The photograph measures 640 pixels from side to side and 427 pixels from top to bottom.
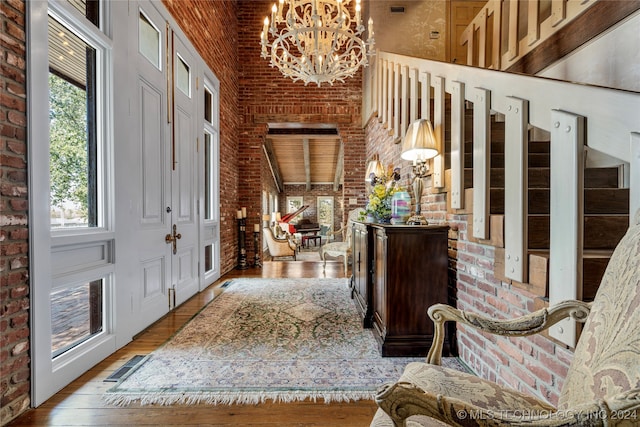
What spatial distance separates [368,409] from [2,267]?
1959 mm

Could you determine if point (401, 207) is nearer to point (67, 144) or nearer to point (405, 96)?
point (405, 96)

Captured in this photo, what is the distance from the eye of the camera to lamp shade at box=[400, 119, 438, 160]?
2.41 m

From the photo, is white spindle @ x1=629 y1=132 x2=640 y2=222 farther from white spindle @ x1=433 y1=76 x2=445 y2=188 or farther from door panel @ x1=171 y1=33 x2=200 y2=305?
door panel @ x1=171 y1=33 x2=200 y2=305

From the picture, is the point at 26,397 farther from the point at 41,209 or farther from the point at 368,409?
the point at 368,409

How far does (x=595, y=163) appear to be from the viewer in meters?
2.38

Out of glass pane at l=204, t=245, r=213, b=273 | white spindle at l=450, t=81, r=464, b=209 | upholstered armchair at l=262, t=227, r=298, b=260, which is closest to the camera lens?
white spindle at l=450, t=81, r=464, b=209

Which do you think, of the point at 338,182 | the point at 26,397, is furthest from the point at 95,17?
the point at 338,182

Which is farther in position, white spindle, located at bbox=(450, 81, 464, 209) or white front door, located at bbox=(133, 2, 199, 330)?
white front door, located at bbox=(133, 2, 199, 330)

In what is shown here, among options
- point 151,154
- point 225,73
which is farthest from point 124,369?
point 225,73

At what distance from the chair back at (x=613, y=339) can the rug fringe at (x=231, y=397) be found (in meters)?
1.14

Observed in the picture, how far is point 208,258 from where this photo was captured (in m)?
4.61

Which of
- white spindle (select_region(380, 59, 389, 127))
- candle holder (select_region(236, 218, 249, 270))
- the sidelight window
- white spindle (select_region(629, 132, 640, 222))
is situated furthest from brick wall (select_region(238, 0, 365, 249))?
white spindle (select_region(629, 132, 640, 222))

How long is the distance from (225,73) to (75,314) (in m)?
4.45

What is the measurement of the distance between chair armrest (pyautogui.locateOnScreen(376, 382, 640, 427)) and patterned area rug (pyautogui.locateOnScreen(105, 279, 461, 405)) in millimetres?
1241
